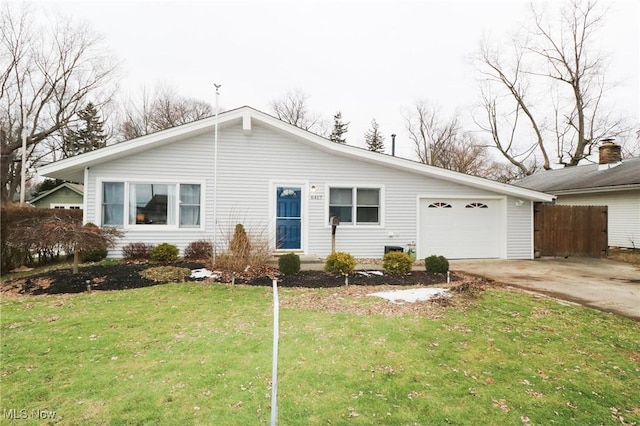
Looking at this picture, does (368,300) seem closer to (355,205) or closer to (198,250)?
(355,205)

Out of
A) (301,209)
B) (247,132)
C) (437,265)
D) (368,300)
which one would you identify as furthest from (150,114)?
(368,300)

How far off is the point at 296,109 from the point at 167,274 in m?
32.9

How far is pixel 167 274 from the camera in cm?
737

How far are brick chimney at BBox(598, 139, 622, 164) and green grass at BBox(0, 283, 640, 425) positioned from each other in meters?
16.4

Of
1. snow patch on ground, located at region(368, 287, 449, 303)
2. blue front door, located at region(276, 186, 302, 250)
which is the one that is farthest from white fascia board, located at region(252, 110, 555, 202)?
snow patch on ground, located at region(368, 287, 449, 303)

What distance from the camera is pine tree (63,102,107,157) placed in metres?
28.0

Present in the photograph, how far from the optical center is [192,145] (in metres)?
10.2

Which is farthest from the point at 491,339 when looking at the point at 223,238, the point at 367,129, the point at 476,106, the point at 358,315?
the point at 367,129

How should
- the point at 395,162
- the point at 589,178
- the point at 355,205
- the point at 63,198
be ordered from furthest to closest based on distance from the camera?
the point at 63,198 → the point at 589,178 → the point at 355,205 → the point at 395,162

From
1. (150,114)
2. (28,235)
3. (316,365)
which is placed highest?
(150,114)

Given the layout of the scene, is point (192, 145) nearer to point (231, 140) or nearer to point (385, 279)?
point (231, 140)

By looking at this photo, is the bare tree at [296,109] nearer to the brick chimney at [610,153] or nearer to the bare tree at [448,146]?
the bare tree at [448,146]

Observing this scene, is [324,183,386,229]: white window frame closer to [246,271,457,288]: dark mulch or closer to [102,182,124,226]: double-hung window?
[246,271,457,288]: dark mulch

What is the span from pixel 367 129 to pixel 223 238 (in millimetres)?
33797
